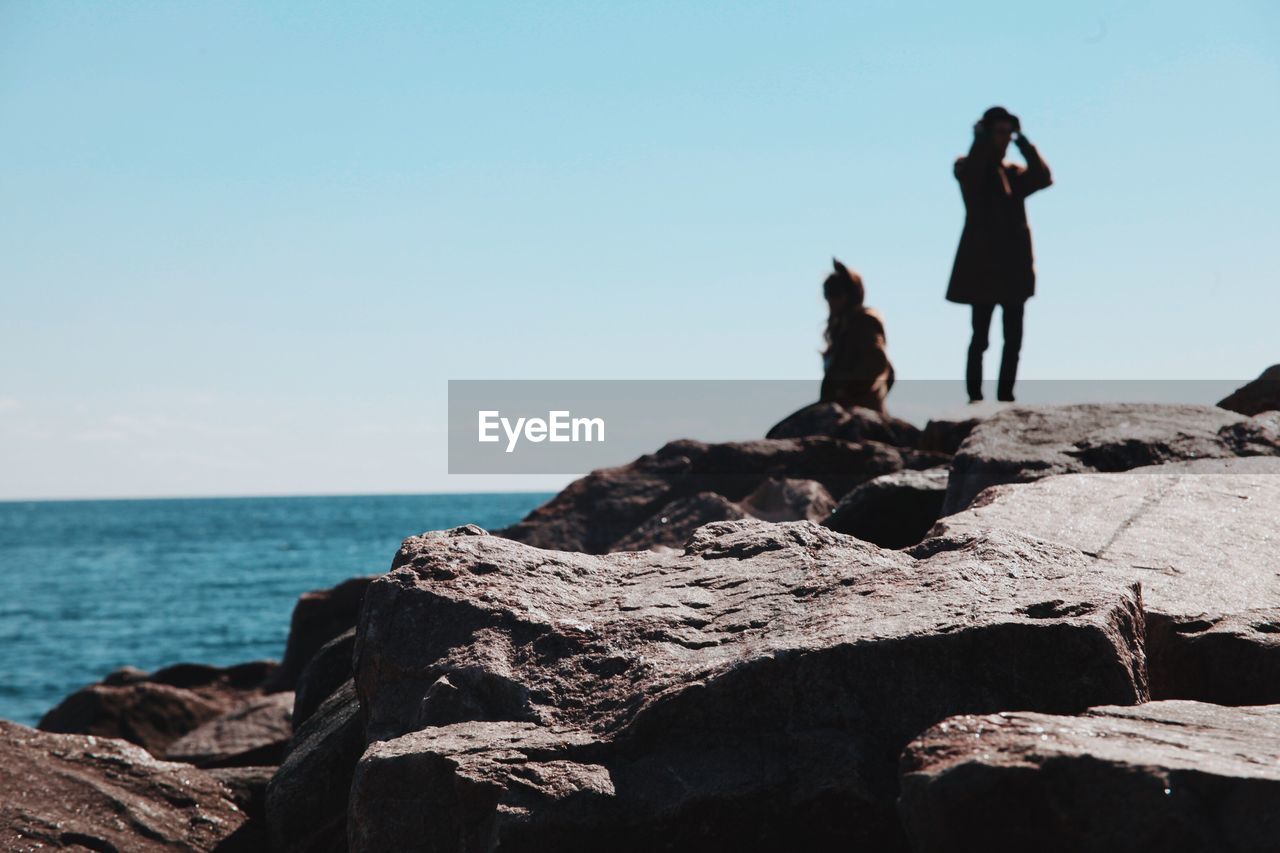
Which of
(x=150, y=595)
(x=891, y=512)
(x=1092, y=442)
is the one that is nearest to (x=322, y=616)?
(x=891, y=512)

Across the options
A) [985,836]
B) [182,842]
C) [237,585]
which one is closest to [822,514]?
[182,842]

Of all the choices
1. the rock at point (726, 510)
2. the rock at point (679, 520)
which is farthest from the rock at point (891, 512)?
the rock at point (679, 520)

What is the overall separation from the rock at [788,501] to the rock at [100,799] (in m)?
4.46

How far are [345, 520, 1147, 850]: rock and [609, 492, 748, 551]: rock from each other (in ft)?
15.5

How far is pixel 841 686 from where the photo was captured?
2996 mm

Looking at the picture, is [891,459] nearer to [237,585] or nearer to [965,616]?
[965,616]

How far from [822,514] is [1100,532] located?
3644mm

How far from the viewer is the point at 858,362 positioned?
12367mm

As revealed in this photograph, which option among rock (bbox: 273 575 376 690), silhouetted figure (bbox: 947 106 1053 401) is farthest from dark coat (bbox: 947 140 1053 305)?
rock (bbox: 273 575 376 690)

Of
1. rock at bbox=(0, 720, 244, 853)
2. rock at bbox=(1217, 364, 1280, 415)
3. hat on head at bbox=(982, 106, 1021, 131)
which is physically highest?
hat on head at bbox=(982, 106, 1021, 131)

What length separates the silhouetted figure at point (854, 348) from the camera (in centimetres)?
1237

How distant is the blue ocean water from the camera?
2614cm

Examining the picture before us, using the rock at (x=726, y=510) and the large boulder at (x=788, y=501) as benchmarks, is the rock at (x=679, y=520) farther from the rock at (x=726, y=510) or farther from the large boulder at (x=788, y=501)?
A: the large boulder at (x=788, y=501)

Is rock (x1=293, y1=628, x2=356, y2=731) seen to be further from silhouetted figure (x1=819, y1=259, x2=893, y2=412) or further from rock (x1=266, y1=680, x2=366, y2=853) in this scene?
silhouetted figure (x1=819, y1=259, x2=893, y2=412)
